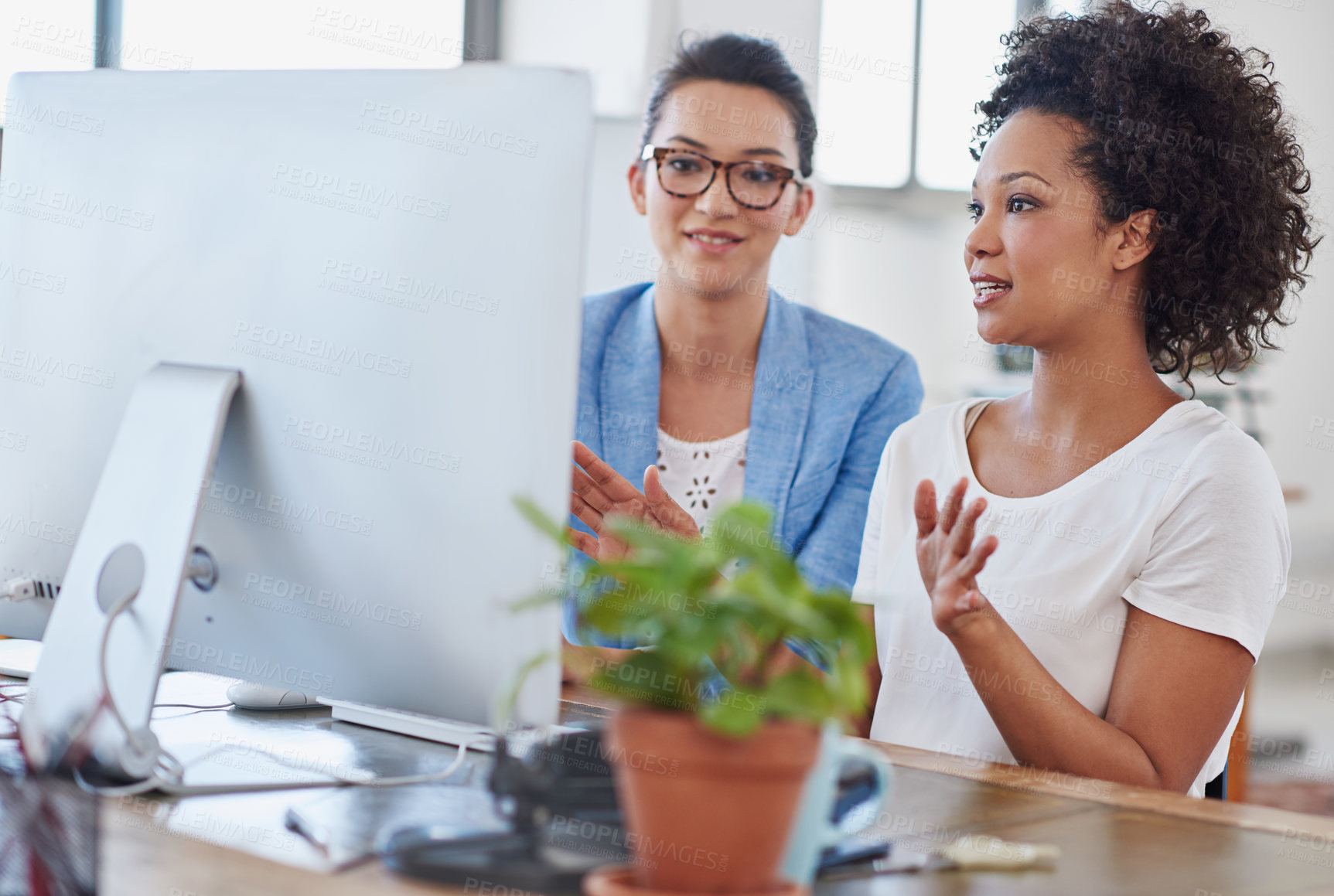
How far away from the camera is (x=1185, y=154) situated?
1.48 m

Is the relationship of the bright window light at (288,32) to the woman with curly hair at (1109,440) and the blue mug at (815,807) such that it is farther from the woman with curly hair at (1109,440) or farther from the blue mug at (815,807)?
the blue mug at (815,807)

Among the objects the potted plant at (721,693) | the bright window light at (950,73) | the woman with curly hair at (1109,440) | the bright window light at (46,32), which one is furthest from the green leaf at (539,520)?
the bright window light at (950,73)

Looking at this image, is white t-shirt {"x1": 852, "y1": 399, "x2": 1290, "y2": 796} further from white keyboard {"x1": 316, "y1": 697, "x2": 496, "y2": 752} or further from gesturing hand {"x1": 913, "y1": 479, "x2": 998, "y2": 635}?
white keyboard {"x1": 316, "y1": 697, "x2": 496, "y2": 752}

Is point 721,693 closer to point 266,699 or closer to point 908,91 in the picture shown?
point 266,699

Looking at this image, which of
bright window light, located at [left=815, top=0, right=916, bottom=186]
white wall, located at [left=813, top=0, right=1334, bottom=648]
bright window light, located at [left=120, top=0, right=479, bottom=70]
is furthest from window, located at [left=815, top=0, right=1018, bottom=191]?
bright window light, located at [left=120, top=0, right=479, bottom=70]

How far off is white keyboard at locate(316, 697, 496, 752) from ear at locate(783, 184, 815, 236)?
128cm

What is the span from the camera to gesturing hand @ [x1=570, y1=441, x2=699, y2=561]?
51.8 inches

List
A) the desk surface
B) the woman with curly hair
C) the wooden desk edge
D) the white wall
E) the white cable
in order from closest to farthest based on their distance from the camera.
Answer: the desk surface → the wooden desk edge → the white cable → the woman with curly hair → the white wall

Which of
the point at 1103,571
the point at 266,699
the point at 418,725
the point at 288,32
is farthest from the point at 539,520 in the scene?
the point at 288,32

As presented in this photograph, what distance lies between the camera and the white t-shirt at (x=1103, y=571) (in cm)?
128

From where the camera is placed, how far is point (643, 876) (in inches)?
23.1

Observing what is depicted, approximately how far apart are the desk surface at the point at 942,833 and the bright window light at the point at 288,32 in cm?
236

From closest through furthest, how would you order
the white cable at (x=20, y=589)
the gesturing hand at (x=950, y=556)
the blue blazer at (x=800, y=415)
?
the white cable at (x=20, y=589)
the gesturing hand at (x=950, y=556)
the blue blazer at (x=800, y=415)

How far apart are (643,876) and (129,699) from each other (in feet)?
1.50
